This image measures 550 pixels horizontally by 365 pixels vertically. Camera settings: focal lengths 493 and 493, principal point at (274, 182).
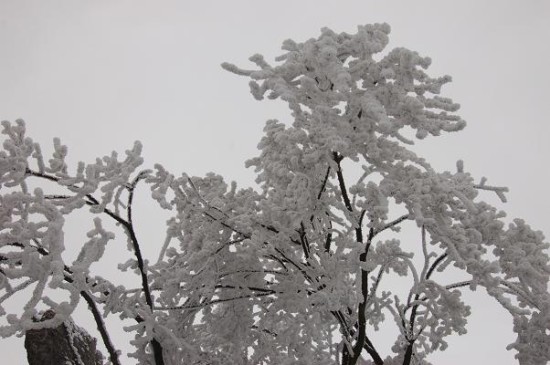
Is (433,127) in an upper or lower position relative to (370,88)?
lower

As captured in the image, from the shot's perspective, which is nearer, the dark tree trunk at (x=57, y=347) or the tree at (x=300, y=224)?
the tree at (x=300, y=224)

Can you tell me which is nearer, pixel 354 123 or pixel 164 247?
pixel 354 123

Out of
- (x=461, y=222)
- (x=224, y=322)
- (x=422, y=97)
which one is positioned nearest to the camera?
(x=422, y=97)

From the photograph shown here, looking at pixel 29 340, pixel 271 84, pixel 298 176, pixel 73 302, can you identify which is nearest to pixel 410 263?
pixel 298 176

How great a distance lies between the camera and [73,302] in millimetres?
3754

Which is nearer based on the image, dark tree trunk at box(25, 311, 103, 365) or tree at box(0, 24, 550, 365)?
tree at box(0, 24, 550, 365)

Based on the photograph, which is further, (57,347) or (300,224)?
(57,347)

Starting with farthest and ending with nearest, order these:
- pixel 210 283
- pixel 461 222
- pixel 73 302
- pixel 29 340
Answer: pixel 29 340
pixel 210 283
pixel 461 222
pixel 73 302

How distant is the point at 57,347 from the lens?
6.86 meters

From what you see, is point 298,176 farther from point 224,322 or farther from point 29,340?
point 29,340

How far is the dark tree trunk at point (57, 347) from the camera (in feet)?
22.2

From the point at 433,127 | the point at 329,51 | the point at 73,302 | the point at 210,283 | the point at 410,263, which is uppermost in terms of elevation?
the point at 329,51

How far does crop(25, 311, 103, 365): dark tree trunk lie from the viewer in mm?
6766

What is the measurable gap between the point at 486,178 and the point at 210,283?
3.15 meters
